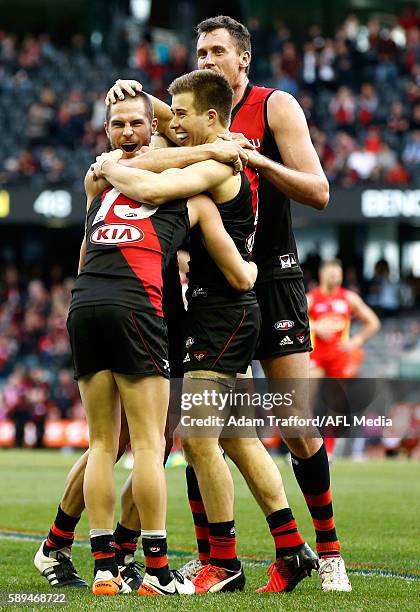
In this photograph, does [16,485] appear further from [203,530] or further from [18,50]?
[18,50]

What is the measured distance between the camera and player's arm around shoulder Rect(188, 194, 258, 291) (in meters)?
5.15

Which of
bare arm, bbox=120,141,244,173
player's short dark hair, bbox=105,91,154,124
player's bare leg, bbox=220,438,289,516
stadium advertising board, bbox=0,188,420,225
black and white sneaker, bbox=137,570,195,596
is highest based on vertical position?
stadium advertising board, bbox=0,188,420,225

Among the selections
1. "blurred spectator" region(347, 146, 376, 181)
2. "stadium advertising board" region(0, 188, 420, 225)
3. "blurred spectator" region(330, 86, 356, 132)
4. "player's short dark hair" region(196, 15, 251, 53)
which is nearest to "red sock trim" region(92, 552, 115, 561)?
→ "player's short dark hair" region(196, 15, 251, 53)

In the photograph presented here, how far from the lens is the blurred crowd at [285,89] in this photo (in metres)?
22.6

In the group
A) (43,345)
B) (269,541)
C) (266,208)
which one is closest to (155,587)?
(266,208)

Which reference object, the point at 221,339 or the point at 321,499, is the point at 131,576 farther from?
the point at 221,339

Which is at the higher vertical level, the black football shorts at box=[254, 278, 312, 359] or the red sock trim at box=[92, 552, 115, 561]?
the black football shorts at box=[254, 278, 312, 359]

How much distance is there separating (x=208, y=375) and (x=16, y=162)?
65.3ft

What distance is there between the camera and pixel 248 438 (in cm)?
536

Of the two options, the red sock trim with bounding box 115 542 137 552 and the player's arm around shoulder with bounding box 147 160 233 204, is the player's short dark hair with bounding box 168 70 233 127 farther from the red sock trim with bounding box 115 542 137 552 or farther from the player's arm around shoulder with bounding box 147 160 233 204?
the red sock trim with bounding box 115 542 137 552

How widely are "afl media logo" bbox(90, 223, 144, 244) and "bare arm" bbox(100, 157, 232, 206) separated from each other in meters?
0.14

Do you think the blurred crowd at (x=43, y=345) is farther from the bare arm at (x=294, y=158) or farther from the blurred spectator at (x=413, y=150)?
the bare arm at (x=294, y=158)

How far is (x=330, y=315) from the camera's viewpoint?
Answer: 15070mm

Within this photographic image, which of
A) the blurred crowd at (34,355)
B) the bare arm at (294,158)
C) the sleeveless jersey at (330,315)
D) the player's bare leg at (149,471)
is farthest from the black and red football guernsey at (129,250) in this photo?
the blurred crowd at (34,355)
